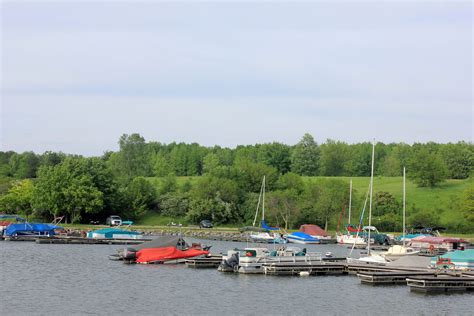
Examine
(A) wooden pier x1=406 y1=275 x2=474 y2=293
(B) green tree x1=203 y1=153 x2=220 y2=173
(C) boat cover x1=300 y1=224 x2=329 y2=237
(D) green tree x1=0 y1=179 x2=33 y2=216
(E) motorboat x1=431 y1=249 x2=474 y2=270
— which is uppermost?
(B) green tree x1=203 y1=153 x2=220 y2=173

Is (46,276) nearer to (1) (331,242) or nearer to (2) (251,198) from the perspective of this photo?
(1) (331,242)

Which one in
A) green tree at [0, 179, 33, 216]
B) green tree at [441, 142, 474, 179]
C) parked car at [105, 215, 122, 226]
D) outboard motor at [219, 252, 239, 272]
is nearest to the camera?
outboard motor at [219, 252, 239, 272]

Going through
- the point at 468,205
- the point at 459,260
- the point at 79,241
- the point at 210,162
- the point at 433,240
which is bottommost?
the point at 79,241

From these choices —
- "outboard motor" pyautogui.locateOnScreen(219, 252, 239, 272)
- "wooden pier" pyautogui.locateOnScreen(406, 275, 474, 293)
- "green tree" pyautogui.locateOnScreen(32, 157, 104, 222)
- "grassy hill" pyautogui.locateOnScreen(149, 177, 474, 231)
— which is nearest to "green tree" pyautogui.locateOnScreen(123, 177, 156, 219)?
"green tree" pyautogui.locateOnScreen(32, 157, 104, 222)

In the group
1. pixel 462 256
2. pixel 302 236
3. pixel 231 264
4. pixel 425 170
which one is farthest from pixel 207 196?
pixel 462 256

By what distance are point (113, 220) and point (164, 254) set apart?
51.9 meters

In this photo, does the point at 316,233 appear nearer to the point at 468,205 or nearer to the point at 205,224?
the point at 205,224

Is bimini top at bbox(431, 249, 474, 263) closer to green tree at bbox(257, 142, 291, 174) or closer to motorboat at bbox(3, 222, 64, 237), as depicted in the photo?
motorboat at bbox(3, 222, 64, 237)

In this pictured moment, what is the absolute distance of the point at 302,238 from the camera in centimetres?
10531

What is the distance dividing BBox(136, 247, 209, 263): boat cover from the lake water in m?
1.88

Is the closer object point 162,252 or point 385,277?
point 385,277

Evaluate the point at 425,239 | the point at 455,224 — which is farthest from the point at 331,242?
the point at 455,224

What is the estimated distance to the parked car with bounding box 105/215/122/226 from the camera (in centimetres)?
12112

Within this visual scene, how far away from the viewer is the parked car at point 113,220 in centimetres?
12112
